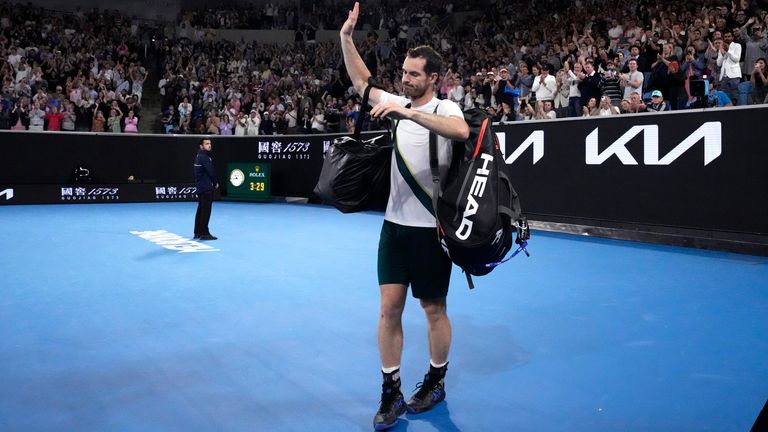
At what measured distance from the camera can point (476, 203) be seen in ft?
10.8

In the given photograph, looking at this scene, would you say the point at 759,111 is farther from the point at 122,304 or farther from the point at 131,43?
the point at 131,43

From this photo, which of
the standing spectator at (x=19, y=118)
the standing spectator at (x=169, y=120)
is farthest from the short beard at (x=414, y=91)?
the standing spectator at (x=169, y=120)

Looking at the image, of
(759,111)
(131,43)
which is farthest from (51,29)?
(759,111)

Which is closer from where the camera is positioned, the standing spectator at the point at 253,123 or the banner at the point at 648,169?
the banner at the point at 648,169

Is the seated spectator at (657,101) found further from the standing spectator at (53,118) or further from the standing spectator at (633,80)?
the standing spectator at (53,118)

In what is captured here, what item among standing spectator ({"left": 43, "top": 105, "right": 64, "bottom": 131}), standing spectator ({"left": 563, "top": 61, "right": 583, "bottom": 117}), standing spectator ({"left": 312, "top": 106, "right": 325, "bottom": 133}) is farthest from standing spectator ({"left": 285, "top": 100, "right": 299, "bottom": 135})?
standing spectator ({"left": 563, "top": 61, "right": 583, "bottom": 117})

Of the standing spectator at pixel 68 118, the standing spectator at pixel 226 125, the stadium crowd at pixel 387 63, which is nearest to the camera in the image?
the stadium crowd at pixel 387 63

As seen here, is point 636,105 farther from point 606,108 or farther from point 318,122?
point 318,122

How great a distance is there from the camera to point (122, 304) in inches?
257

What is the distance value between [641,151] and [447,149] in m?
8.72

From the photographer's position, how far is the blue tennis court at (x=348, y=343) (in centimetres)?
378

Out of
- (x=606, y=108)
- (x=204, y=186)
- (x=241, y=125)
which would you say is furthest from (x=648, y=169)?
(x=241, y=125)

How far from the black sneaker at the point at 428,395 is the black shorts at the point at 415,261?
1.84ft

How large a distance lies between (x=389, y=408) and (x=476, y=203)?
4.08 feet
